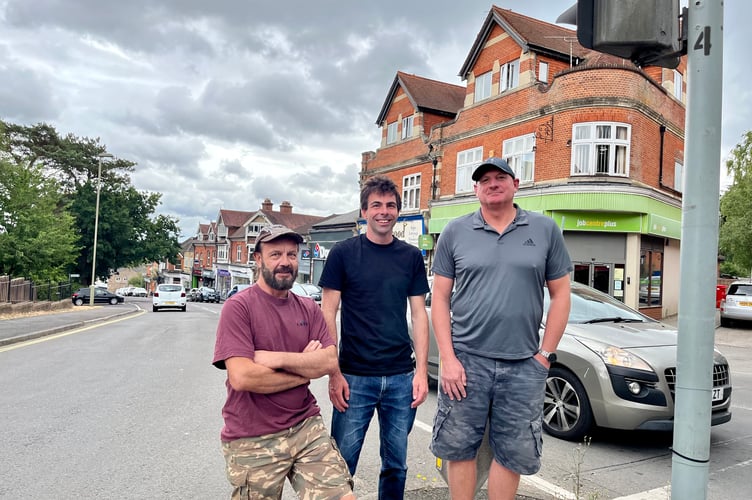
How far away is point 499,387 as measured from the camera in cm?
281

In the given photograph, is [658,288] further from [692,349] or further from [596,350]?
[692,349]

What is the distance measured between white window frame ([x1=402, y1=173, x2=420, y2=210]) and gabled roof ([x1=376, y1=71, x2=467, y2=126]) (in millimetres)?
3468

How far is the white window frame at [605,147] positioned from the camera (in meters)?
17.8

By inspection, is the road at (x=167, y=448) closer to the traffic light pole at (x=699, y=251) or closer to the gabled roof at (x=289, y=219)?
the traffic light pole at (x=699, y=251)

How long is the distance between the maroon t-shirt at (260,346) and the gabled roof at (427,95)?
2564cm

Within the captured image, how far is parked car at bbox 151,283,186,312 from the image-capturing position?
29125 millimetres

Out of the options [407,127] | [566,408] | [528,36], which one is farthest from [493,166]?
[407,127]

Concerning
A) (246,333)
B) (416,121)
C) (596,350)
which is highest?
(416,121)

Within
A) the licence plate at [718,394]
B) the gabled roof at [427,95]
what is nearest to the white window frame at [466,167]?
the gabled roof at [427,95]

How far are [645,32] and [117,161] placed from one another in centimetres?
5362

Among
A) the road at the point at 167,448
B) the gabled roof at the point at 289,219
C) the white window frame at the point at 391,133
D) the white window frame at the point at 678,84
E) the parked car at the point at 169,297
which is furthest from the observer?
the gabled roof at the point at 289,219

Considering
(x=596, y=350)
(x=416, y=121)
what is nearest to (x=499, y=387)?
(x=596, y=350)

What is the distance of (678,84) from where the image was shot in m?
21.1

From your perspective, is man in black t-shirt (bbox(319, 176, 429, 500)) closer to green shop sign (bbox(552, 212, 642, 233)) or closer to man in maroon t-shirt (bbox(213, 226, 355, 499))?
man in maroon t-shirt (bbox(213, 226, 355, 499))
